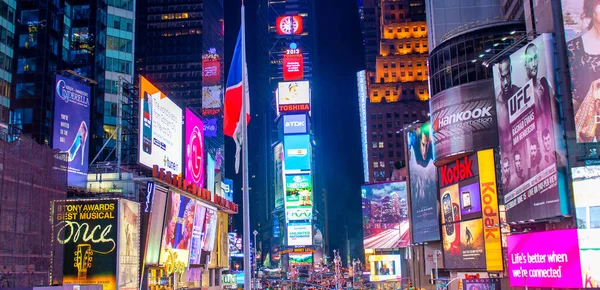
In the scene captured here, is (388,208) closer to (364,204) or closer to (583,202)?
(364,204)

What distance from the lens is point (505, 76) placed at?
4353 centimetres

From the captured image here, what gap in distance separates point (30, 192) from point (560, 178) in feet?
95.4

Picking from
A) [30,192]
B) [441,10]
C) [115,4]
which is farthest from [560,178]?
[115,4]

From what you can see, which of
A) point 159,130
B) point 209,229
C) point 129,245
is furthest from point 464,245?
point 129,245

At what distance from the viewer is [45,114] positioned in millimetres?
75938

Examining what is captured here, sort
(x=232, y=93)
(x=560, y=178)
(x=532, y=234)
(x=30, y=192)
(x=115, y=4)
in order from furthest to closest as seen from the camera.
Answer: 1. (x=115, y=4)
2. (x=532, y=234)
3. (x=560, y=178)
4. (x=30, y=192)
5. (x=232, y=93)

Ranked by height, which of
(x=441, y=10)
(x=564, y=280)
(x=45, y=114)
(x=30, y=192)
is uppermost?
(x=441, y=10)

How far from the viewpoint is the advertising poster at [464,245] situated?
5531 cm

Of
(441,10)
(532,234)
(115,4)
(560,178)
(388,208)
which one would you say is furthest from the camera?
(388,208)

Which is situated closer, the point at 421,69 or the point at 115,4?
the point at 115,4

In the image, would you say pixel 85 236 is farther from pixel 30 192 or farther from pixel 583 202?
pixel 583 202

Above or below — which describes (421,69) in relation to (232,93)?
above

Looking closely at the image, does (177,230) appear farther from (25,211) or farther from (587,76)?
(587,76)

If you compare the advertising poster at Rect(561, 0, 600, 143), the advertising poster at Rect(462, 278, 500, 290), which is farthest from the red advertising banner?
the advertising poster at Rect(561, 0, 600, 143)
